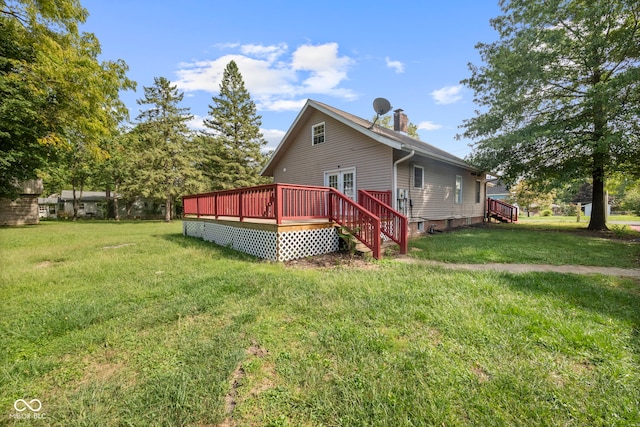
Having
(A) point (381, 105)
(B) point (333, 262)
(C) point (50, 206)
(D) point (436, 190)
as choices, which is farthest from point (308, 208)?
(C) point (50, 206)

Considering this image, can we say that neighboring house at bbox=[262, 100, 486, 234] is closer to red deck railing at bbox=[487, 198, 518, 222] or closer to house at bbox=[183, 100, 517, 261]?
house at bbox=[183, 100, 517, 261]

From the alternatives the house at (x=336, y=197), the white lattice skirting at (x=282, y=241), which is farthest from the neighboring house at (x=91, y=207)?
the white lattice skirting at (x=282, y=241)

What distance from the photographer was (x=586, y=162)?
11.8m

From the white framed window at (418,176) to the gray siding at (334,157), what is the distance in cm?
177

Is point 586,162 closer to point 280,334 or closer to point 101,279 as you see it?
point 280,334

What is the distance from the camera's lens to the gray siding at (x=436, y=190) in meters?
10.5

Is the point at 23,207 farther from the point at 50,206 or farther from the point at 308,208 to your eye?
the point at 50,206

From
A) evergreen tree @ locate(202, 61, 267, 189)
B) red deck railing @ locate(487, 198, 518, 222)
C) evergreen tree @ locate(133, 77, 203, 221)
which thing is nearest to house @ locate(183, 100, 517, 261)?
red deck railing @ locate(487, 198, 518, 222)

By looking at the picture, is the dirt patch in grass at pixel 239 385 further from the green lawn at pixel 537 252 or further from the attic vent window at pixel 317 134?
the attic vent window at pixel 317 134

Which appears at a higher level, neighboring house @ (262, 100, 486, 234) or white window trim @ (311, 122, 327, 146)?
white window trim @ (311, 122, 327, 146)

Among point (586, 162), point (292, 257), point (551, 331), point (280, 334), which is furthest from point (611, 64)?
point (280, 334)

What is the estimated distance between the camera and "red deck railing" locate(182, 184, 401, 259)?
21.4 feet

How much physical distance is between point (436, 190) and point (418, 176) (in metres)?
1.73

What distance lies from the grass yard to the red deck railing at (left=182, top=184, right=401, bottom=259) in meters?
2.04
